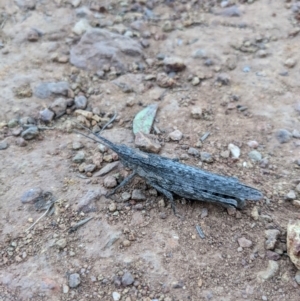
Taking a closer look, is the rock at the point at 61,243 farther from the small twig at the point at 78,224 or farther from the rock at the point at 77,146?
the rock at the point at 77,146

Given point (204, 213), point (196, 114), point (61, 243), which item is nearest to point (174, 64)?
point (196, 114)

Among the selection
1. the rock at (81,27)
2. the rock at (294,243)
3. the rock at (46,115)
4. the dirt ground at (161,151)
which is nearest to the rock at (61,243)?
the dirt ground at (161,151)

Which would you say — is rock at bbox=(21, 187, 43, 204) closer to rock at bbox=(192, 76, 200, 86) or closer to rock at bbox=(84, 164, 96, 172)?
rock at bbox=(84, 164, 96, 172)

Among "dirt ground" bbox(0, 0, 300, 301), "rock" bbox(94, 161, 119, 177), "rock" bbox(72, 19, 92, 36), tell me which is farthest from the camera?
"rock" bbox(72, 19, 92, 36)

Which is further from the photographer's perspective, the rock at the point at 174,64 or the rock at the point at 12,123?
the rock at the point at 174,64

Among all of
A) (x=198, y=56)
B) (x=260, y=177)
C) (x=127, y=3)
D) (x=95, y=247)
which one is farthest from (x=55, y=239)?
(x=127, y=3)

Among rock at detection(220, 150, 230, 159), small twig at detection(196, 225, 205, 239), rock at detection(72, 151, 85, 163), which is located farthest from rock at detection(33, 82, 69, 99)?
small twig at detection(196, 225, 205, 239)
